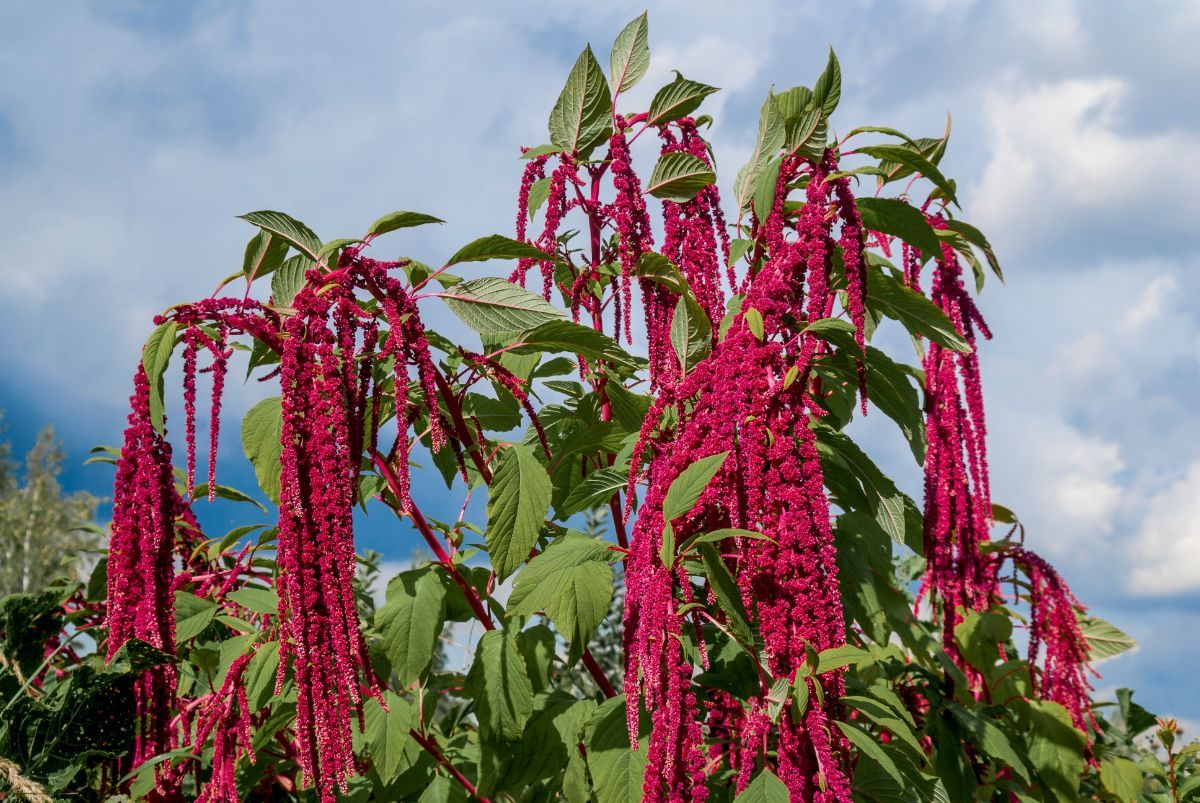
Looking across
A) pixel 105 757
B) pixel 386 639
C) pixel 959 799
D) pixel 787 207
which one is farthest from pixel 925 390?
pixel 105 757

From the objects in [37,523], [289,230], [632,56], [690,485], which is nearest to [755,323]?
[690,485]

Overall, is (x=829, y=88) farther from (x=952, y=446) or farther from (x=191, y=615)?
(x=191, y=615)

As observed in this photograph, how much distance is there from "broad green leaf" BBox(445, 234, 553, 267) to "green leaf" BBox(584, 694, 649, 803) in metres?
1.02

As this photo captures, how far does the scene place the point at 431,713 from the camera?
9.04 feet

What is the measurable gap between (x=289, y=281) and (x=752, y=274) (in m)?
1.13

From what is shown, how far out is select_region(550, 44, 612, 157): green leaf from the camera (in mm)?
2566

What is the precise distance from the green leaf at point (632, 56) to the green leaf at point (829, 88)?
0.65 m

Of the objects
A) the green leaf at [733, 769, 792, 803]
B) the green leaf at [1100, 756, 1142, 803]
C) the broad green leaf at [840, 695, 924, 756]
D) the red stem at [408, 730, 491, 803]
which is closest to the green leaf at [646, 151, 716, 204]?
the broad green leaf at [840, 695, 924, 756]

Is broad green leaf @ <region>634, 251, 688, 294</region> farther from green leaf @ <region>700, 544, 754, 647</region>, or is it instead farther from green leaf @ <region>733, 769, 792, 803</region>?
green leaf @ <region>733, 769, 792, 803</region>

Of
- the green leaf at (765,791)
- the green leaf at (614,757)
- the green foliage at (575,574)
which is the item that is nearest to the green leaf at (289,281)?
the green foliage at (575,574)

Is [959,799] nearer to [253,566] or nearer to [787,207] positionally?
[787,207]

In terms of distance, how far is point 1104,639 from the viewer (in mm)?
3844

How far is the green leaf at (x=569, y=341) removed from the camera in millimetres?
2256

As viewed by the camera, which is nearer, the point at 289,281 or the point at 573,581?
the point at 573,581
